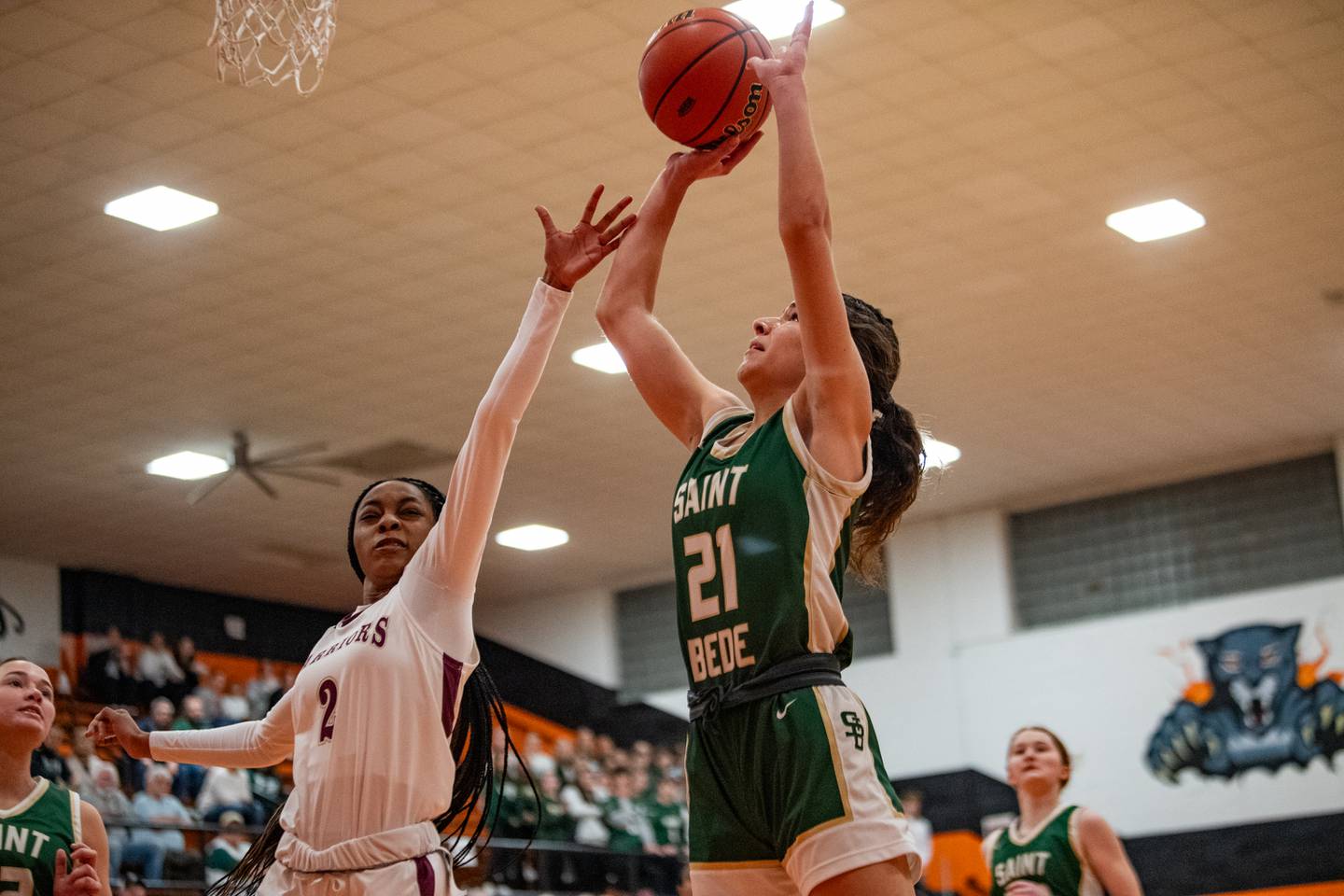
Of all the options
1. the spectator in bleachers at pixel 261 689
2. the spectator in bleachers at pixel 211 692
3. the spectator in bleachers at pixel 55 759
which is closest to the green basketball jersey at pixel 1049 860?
the spectator in bleachers at pixel 55 759

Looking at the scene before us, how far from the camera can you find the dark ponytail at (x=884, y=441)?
340 cm

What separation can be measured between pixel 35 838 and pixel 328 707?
64.1 inches

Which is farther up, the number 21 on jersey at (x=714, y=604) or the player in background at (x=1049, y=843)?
the number 21 on jersey at (x=714, y=604)

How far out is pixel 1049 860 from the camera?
21.5 feet

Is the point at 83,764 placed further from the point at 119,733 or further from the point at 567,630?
the point at 119,733

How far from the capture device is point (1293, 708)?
16312 millimetres

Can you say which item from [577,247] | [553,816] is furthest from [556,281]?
[553,816]

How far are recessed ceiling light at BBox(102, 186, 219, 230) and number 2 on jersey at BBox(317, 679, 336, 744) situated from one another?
23.0 feet

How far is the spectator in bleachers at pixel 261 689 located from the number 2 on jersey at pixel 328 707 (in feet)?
45.0

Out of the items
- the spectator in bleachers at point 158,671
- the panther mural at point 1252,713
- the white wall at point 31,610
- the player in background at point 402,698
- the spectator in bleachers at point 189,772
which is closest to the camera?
the player in background at point 402,698

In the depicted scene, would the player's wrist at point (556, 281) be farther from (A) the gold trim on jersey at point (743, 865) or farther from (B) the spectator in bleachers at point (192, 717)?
(B) the spectator in bleachers at point (192, 717)

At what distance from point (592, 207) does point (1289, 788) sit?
555 inches

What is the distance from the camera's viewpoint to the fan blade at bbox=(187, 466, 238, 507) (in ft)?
49.8

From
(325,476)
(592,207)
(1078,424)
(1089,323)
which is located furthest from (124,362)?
(592,207)
